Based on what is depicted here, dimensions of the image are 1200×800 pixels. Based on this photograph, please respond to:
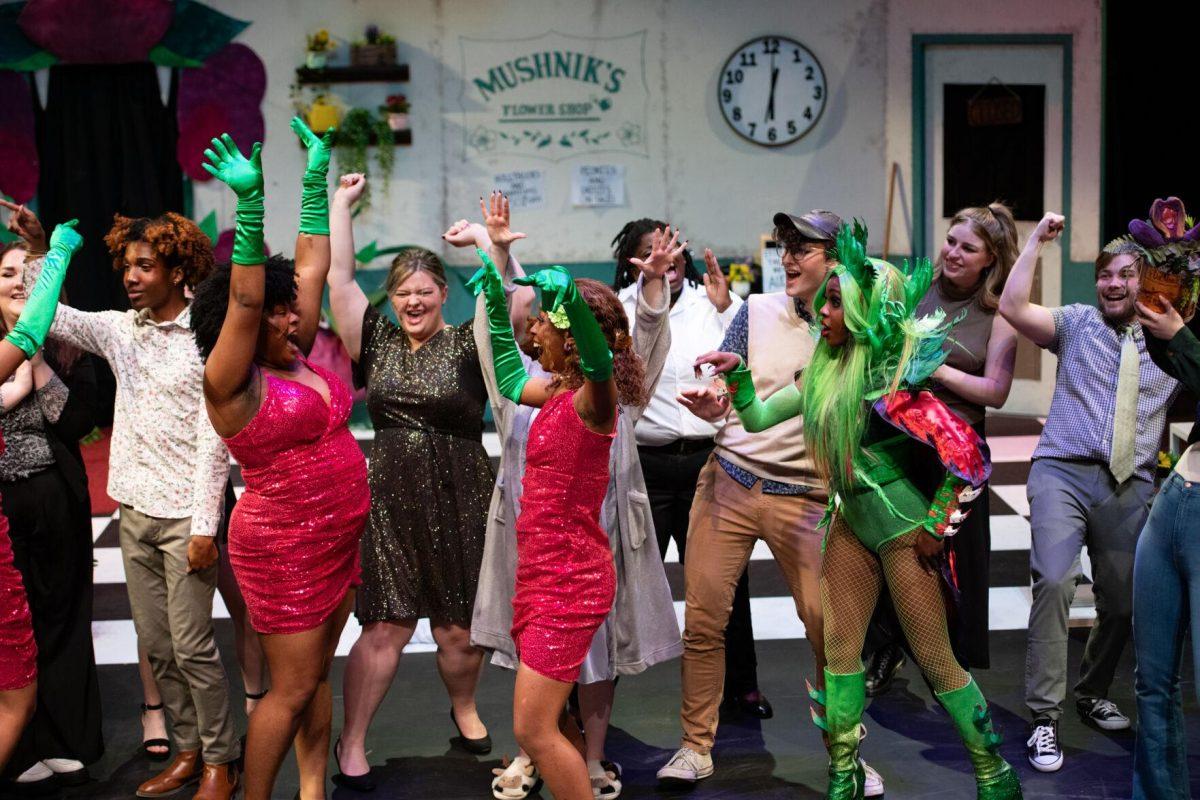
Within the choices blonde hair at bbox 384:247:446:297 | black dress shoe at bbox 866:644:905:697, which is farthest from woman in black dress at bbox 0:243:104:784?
black dress shoe at bbox 866:644:905:697

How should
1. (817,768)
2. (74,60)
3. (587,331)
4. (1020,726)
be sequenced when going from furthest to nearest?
(74,60), (1020,726), (817,768), (587,331)

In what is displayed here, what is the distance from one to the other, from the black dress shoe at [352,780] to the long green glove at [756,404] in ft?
4.36

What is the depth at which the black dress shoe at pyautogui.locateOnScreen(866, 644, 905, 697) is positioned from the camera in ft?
13.0

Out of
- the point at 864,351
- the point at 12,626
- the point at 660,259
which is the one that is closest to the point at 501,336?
the point at 660,259

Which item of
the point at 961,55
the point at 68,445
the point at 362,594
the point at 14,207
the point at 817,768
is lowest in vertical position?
the point at 817,768

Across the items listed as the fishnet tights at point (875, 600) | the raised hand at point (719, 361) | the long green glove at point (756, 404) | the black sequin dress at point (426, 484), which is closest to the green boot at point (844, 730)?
the fishnet tights at point (875, 600)

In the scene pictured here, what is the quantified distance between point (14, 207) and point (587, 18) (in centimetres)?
530

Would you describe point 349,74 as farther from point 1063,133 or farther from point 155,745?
point 155,745

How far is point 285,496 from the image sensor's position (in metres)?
2.86

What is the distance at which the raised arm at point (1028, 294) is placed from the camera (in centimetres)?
343

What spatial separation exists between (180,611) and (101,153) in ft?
18.6

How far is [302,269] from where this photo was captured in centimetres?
311

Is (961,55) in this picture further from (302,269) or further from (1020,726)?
(302,269)

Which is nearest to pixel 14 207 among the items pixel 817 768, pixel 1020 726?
pixel 817 768
